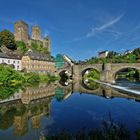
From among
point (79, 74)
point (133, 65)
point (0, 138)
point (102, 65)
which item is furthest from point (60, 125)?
point (79, 74)

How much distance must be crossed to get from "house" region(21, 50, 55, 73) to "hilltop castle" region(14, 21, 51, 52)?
34.7 ft

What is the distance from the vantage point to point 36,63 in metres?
83.8

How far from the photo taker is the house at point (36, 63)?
79.4 metres

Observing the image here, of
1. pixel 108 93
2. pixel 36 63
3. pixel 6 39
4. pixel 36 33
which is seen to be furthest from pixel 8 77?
pixel 36 33

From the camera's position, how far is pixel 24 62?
79562 millimetres

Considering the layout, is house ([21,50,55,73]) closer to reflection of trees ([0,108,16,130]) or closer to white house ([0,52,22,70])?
white house ([0,52,22,70])

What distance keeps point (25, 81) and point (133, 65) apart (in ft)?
102

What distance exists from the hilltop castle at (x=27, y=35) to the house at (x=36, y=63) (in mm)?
10579

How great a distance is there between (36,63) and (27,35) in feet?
61.0

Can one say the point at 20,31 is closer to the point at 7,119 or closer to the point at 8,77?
the point at 8,77

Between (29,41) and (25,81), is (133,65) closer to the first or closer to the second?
(25,81)

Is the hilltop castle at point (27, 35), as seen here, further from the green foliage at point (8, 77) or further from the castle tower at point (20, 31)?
the green foliage at point (8, 77)

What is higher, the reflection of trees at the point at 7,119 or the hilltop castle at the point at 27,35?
the hilltop castle at the point at 27,35

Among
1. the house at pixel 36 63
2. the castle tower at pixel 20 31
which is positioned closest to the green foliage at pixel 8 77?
the house at pixel 36 63
